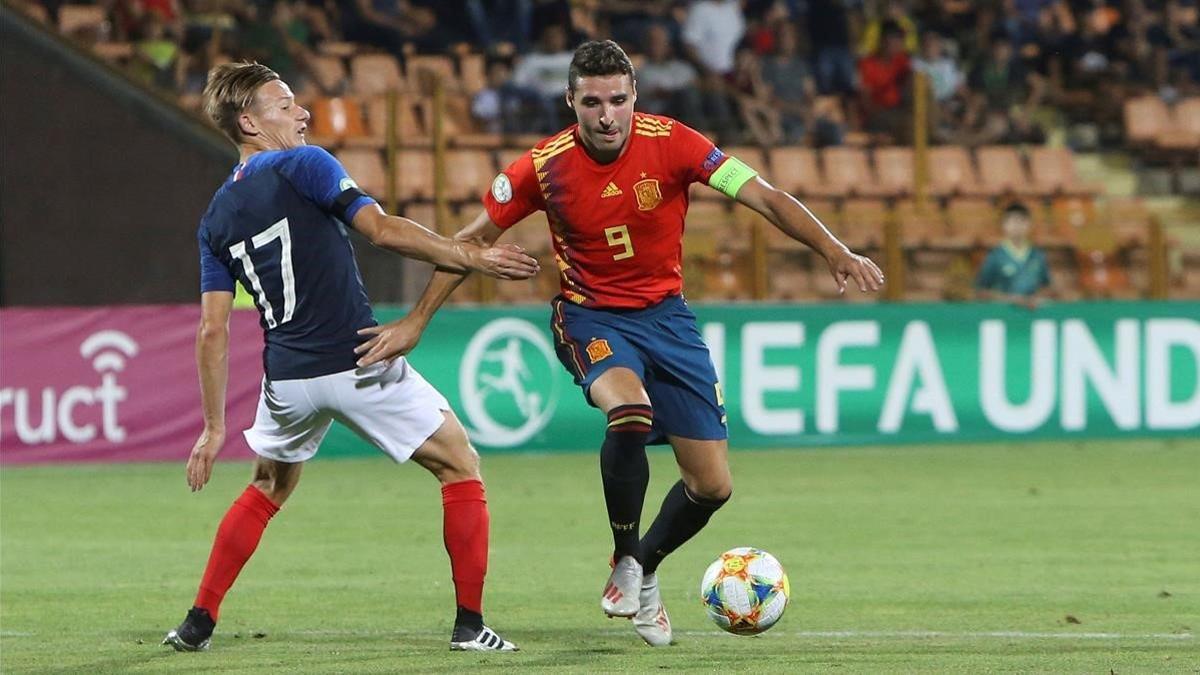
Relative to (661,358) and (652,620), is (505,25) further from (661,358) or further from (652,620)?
(652,620)

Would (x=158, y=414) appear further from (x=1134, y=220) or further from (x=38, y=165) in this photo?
(x=1134, y=220)

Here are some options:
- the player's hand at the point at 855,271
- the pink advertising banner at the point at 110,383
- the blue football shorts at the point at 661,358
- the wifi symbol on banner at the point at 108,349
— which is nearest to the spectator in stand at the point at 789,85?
the pink advertising banner at the point at 110,383

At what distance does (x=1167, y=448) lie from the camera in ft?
50.6

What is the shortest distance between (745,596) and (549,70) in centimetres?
1294

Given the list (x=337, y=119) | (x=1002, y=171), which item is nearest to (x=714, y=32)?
(x=1002, y=171)

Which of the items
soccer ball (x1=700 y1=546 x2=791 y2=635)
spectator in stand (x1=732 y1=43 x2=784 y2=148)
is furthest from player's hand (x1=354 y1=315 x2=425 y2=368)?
spectator in stand (x1=732 y1=43 x2=784 y2=148)

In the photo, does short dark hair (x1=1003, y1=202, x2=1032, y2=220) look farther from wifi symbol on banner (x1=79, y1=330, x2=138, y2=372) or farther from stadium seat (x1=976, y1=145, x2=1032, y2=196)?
wifi symbol on banner (x1=79, y1=330, x2=138, y2=372)

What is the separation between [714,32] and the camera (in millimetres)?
20734

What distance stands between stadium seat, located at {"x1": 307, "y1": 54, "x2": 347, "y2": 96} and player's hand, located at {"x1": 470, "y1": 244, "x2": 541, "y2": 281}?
40.9 feet

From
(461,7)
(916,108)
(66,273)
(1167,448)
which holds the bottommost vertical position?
(1167,448)

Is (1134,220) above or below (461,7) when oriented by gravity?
below

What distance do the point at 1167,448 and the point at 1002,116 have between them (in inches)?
253

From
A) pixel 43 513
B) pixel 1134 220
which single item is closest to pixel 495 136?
pixel 1134 220

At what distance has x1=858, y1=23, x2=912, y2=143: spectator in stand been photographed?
20.3m
